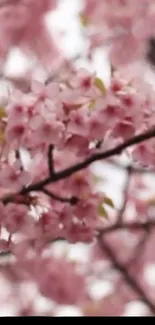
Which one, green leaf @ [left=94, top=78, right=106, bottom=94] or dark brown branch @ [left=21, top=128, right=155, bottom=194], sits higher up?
green leaf @ [left=94, top=78, right=106, bottom=94]

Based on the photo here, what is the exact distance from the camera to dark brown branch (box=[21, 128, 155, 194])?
0.85 m

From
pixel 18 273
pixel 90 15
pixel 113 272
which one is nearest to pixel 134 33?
pixel 90 15

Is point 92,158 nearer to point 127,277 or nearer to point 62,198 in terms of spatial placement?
point 62,198

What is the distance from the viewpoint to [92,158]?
2.87 feet

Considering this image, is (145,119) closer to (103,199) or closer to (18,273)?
(103,199)

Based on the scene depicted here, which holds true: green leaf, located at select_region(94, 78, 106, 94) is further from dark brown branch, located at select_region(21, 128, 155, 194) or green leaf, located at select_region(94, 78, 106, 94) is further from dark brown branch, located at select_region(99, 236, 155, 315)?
dark brown branch, located at select_region(99, 236, 155, 315)

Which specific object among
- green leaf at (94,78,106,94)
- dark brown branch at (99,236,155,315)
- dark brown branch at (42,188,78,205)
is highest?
green leaf at (94,78,106,94)

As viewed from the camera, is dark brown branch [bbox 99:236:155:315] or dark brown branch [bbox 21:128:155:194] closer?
dark brown branch [bbox 21:128:155:194]

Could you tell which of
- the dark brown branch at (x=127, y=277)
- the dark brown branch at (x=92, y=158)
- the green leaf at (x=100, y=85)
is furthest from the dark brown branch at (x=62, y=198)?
the dark brown branch at (x=127, y=277)

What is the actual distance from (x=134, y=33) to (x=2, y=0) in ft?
1.52

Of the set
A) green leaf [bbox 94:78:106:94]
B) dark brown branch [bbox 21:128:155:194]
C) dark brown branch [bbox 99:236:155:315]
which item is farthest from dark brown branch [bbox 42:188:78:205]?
Answer: dark brown branch [bbox 99:236:155:315]

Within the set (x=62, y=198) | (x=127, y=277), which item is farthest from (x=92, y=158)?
(x=127, y=277)

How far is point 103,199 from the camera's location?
0.99 metres

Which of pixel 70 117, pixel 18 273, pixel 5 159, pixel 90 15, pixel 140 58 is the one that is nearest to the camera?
pixel 70 117
